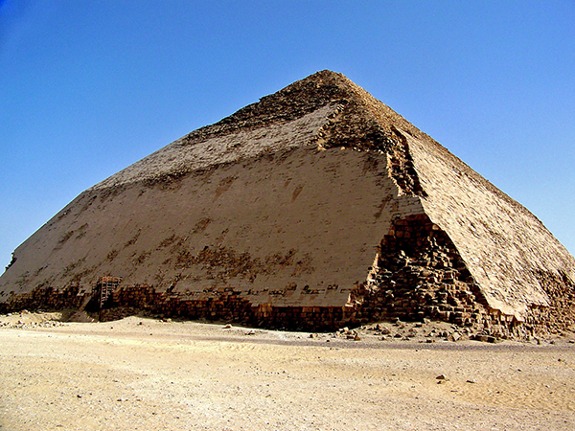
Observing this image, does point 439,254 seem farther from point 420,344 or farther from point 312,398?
point 312,398

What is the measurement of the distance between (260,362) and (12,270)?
72.6ft

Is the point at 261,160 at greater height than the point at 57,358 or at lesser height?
greater

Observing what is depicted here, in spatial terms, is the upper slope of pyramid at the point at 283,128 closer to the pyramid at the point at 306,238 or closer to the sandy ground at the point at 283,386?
the pyramid at the point at 306,238

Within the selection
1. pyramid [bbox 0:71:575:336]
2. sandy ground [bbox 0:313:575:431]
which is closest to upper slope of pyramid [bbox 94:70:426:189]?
pyramid [bbox 0:71:575:336]

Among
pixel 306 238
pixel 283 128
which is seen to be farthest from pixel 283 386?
pixel 283 128

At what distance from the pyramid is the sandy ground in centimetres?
322

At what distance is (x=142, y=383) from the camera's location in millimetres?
6699

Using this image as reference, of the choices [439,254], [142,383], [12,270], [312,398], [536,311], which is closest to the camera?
[312,398]

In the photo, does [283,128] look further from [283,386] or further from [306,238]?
[283,386]

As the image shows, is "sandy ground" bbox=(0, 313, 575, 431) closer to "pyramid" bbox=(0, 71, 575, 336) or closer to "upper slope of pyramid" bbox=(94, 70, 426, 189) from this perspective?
"pyramid" bbox=(0, 71, 575, 336)

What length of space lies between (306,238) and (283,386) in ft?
31.2

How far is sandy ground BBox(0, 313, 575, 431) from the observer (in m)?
5.14

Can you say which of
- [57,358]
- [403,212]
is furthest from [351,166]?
[57,358]

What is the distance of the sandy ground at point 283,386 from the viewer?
5145 millimetres
